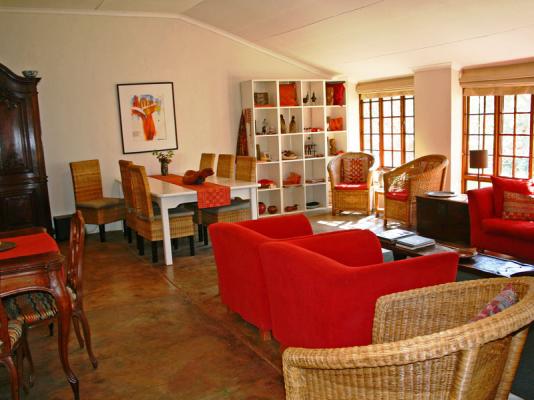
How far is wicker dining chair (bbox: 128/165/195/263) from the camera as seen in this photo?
17.9 feet

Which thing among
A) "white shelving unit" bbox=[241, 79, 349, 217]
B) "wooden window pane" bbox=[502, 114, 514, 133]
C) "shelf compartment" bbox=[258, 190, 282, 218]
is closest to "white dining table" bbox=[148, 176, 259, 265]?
"white shelving unit" bbox=[241, 79, 349, 217]

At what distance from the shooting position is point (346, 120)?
326 inches

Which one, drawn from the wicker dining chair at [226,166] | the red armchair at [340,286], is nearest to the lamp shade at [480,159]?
the wicker dining chair at [226,166]

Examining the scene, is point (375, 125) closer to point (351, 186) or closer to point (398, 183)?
point (351, 186)

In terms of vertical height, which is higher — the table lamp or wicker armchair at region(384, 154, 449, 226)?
the table lamp

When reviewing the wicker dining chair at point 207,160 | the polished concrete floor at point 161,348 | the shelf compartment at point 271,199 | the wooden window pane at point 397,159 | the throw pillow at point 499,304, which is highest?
the wicker dining chair at point 207,160

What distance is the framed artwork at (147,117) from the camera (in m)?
7.26

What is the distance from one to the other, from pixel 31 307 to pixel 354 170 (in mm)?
5623

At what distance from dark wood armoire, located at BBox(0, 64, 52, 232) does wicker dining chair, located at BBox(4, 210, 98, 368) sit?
3.45 m

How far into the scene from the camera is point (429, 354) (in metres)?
1.53

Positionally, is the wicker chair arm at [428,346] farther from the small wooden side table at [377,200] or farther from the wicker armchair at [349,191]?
the small wooden side table at [377,200]

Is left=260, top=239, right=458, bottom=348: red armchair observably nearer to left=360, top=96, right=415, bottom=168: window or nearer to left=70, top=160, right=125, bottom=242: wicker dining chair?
left=70, top=160, right=125, bottom=242: wicker dining chair

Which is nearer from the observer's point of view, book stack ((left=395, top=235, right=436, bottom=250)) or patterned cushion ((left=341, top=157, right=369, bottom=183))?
book stack ((left=395, top=235, right=436, bottom=250))

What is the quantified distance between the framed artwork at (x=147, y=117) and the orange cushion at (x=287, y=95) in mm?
1599
